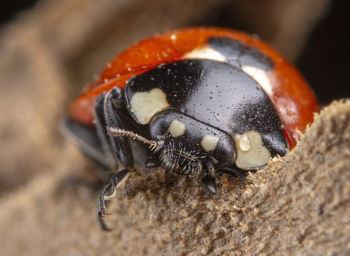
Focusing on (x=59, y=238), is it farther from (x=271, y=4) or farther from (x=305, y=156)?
(x=271, y=4)

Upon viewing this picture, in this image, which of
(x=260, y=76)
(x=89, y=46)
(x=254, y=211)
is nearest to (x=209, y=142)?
(x=254, y=211)

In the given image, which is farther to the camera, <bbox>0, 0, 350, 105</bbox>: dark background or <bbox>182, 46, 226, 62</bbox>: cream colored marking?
<bbox>0, 0, 350, 105</bbox>: dark background

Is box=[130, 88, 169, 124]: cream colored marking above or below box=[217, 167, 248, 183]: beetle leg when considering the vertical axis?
above

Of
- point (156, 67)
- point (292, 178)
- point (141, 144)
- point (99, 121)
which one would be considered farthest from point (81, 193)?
point (292, 178)

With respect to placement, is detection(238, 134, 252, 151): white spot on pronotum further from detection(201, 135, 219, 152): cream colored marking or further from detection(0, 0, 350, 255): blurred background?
detection(0, 0, 350, 255): blurred background

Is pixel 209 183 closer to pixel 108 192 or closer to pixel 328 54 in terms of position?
pixel 108 192

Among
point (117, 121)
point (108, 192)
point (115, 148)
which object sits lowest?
point (108, 192)

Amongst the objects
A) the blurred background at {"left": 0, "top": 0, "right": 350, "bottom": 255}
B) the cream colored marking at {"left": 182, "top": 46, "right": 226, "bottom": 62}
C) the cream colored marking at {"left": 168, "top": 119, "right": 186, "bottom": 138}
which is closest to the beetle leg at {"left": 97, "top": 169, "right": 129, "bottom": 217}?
the cream colored marking at {"left": 168, "top": 119, "right": 186, "bottom": 138}
